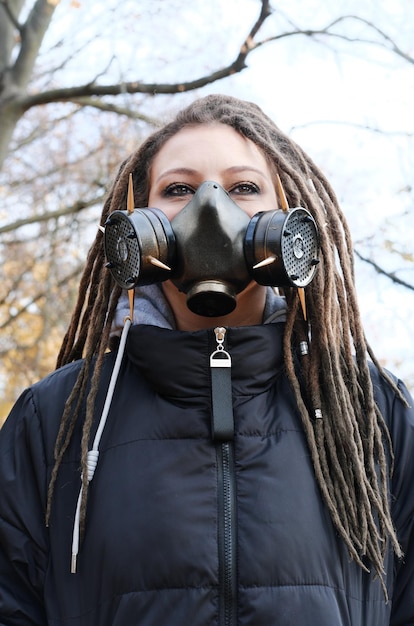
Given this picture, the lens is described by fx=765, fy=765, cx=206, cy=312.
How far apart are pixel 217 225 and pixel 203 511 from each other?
782 millimetres

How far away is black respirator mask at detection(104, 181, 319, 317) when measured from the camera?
213cm

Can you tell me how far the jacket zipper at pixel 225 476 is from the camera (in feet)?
6.15

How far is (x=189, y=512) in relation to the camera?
1.97m

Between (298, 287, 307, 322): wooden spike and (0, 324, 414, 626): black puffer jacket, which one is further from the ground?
(298, 287, 307, 322): wooden spike

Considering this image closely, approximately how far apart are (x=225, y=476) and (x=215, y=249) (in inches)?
24.6

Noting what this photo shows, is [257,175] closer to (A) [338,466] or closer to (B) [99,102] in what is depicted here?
(A) [338,466]

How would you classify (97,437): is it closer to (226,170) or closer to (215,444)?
(215,444)

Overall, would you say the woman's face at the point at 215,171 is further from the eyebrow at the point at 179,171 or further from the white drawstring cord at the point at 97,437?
the white drawstring cord at the point at 97,437

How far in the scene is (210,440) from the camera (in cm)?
206

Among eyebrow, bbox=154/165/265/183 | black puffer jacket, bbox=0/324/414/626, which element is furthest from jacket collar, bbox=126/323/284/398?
eyebrow, bbox=154/165/265/183

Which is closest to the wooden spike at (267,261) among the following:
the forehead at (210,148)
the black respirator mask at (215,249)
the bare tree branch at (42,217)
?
the black respirator mask at (215,249)

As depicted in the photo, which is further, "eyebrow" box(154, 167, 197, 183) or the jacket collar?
"eyebrow" box(154, 167, 197, 183)

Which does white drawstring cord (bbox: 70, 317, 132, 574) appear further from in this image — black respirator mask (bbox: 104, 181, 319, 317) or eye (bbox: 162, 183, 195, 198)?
eye (bbox: 162, 183, 195, 198)

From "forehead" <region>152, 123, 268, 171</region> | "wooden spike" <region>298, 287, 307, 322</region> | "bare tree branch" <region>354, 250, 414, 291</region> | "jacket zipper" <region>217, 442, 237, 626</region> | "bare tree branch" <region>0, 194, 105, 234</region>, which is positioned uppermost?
"bare tree branch" <region>0, 194, 105, 234</region>
